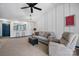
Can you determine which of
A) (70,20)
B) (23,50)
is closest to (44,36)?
(23,50)

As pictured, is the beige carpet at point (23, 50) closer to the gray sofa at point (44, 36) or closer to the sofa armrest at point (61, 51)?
the gray sofa at point (44, 36)

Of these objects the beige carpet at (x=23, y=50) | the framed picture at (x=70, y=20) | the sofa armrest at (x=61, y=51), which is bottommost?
the beige carpet at (x=23, y=50)

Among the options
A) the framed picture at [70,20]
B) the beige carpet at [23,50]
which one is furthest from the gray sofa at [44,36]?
the framed picture at [70,20]

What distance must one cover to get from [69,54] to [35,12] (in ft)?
9.39

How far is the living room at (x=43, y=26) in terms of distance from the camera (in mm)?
2382

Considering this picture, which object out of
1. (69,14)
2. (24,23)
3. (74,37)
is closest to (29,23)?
(24,23)

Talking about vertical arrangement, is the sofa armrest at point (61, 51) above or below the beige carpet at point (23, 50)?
above

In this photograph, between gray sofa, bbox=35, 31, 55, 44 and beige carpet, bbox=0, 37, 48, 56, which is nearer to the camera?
beige carpet, bbox=0, 37, 48, 56

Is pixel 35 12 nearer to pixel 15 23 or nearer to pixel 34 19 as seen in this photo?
pixel 34 19

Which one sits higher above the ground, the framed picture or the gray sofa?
the framed picture

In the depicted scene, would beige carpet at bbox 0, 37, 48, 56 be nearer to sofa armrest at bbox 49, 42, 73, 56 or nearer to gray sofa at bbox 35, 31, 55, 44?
gray sofa at bbox 35, 31, 55, 44

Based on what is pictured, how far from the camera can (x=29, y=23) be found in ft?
13.8

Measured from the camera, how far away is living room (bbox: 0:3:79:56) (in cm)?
238

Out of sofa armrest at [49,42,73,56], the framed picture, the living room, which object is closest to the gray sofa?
the living room
